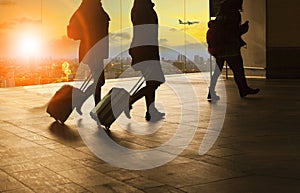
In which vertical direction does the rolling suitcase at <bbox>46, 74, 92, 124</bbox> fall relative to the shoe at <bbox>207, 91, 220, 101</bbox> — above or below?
above

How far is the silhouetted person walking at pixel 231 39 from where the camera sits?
31.1 ft

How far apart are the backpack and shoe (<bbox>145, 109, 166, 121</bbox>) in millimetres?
2474

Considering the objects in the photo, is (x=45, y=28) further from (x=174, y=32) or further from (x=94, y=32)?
(x=94, y=32)

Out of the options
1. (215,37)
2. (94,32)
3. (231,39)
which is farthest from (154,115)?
(231,39)

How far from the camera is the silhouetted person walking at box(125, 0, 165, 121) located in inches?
285

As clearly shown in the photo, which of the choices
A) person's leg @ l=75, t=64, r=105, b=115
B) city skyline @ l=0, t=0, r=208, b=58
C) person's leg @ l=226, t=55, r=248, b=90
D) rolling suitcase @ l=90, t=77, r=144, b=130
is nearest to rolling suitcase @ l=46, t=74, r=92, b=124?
person's leg @ l=75, t=64, r=105, b=115

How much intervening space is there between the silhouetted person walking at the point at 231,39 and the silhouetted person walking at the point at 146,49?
2.45 m

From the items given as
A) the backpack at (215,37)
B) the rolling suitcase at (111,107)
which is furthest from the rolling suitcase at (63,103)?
the backpack at (215,37)

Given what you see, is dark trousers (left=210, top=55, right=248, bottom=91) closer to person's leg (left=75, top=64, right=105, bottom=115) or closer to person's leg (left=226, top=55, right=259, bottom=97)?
person's leg (left=226, top=55, right=259, bottom=97)

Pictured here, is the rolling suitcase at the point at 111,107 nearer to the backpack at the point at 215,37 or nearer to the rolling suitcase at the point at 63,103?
the rolling suitcase at the point at 63,103

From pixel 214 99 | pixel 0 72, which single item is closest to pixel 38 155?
pixel 214 99

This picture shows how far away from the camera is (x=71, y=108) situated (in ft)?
23.6

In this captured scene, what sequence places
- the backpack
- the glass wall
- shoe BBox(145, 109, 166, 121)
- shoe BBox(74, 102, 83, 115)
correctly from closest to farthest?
shoe BBox(145, 109, 166, 121)
shoe BBox(74, 102, 83, 115)
the backpack
the glass wall

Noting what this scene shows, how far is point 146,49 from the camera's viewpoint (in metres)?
7.23
